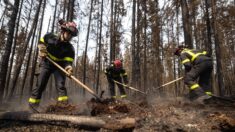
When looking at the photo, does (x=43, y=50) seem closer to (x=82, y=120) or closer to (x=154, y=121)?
(x=82, y=120)

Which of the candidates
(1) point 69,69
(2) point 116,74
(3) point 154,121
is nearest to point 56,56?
(1) point 69,69

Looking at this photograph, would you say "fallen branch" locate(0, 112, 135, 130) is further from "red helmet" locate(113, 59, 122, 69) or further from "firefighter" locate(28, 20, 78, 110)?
"red helmet" locate(113, 59, 122, 69)

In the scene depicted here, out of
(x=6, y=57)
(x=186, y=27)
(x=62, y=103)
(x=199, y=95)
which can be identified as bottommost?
(x=62, y=103)

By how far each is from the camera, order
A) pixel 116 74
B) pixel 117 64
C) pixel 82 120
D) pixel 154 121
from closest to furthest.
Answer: pixel 82 120, pixel 154 121, pixel 117 64, pixel 116 74

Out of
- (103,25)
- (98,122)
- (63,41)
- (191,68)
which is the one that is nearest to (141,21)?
(103,25)

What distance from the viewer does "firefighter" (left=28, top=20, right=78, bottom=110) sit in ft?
14.3

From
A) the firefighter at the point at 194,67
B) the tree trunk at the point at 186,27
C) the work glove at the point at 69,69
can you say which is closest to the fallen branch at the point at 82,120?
the work glove at the point at 69,69

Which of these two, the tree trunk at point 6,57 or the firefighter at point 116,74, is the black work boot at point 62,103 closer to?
the tree trunk at point 6,57

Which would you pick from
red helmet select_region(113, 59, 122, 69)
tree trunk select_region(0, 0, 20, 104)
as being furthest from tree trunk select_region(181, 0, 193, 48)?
tree trunk select_region(0, 0, 20, 104)

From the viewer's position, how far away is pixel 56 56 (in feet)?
15.4

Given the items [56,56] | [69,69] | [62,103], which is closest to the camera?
[62,103]

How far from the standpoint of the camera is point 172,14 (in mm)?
7328

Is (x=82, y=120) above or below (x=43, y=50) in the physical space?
below

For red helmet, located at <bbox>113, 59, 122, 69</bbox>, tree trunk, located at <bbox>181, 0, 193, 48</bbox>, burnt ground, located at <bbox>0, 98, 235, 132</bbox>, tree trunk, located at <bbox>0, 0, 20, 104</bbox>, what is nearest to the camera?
burnt ground, located at <bbox>0, 98, 235, 132</bbox>
